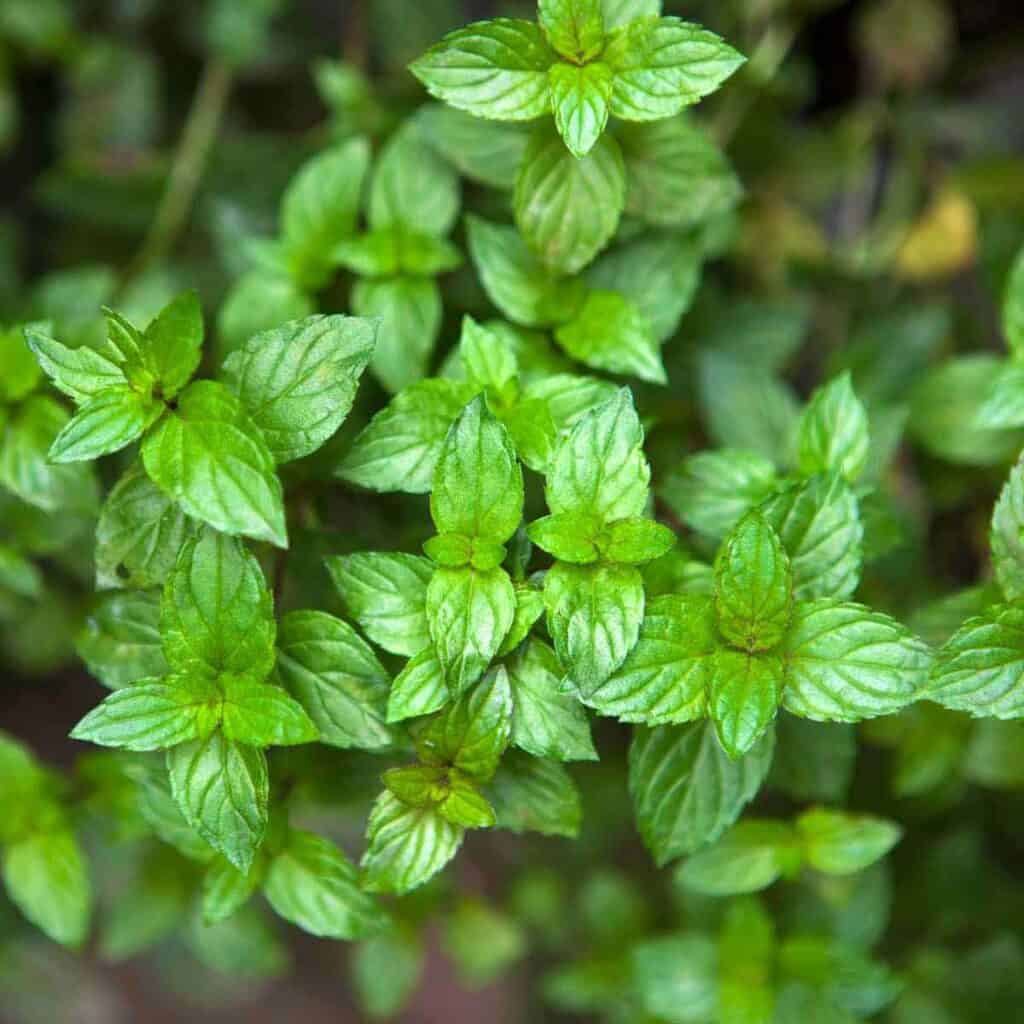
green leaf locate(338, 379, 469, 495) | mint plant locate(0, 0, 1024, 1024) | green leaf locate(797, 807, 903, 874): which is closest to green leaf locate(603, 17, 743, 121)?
mint plant locate(0, 0, 1024, 1024)

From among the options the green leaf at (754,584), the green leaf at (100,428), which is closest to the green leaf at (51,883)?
the green leaf at (100,428)

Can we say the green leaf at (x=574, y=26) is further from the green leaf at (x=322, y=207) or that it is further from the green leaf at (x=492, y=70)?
the green leaf at (x=322, y=207)

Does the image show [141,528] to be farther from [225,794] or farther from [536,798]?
[536,798]

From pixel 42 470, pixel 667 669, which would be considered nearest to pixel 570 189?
pixel 667 669

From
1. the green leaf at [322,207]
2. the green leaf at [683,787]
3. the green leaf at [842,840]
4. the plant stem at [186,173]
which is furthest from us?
the plant stem at [186,173]

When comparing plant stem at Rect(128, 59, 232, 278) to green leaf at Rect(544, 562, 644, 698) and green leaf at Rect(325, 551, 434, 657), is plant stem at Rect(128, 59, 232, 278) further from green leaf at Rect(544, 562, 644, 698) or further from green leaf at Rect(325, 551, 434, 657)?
green leaf at Rect(544, 562, 644, 698)

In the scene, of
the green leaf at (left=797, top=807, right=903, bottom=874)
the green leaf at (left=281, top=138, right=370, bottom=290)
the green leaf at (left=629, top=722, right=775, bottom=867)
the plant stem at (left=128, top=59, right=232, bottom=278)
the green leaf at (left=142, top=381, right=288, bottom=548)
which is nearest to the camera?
the green leaf at (left=142, top=381, right=288, bottom=548)

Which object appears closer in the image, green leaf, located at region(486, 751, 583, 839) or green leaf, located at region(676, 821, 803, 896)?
green leaf, located at region(486, 751, 583, 839)
